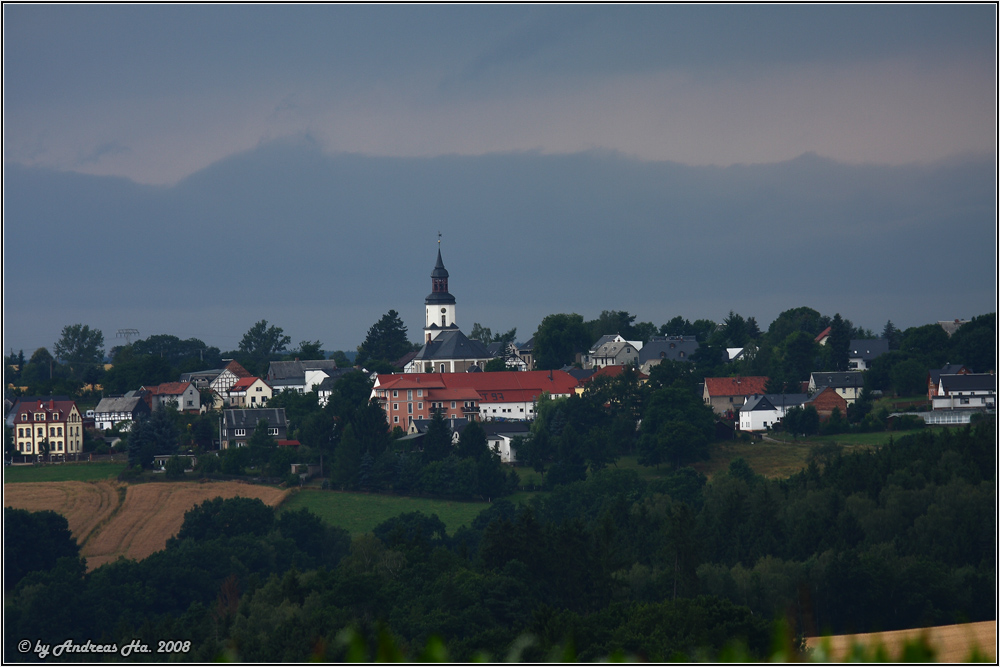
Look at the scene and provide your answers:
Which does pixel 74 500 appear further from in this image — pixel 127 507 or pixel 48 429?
pixel 48 429

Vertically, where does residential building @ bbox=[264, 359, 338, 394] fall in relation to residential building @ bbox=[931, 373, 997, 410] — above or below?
above

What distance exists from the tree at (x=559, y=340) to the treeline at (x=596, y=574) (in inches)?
2131

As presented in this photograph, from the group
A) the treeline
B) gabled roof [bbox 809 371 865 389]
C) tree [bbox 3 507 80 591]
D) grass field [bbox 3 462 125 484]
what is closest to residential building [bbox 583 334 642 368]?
gabled roof [bbox 809 371 865 389]

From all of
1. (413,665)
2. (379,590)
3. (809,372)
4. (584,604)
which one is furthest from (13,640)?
(809,372)

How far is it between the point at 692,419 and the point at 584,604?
38.2 meters

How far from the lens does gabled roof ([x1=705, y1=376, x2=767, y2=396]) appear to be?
85000 mm

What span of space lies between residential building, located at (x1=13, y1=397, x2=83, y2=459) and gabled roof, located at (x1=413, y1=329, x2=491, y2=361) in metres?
40.4

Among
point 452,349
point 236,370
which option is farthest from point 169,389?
point 452,349

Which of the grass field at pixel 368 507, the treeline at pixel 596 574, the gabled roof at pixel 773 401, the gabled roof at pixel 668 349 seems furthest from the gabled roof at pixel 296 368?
the treeline at pixel 596 574

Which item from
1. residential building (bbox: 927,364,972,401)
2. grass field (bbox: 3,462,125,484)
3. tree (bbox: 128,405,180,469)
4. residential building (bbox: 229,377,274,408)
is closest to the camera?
grass field (bbox: 3,462,125,484)

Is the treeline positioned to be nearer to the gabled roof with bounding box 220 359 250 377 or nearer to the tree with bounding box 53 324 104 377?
the gabled roof with bounding box 220 359 250 377

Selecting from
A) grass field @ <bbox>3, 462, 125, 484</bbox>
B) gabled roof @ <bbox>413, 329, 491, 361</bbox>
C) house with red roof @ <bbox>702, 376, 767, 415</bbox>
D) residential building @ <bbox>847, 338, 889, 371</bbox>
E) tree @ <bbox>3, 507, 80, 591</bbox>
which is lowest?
tree @ <bbox>3, 507, 80, 591</bbox>

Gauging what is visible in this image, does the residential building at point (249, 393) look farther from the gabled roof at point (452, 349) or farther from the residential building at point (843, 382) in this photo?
the residential building at point (843, 382)

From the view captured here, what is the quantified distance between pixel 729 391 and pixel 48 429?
50.1m
